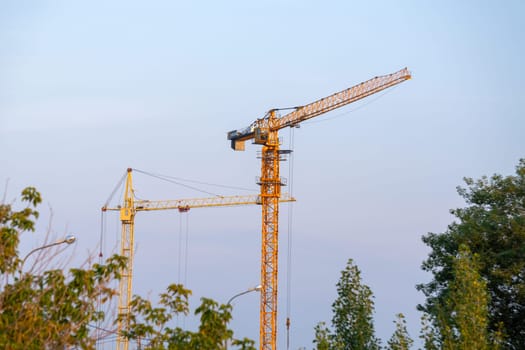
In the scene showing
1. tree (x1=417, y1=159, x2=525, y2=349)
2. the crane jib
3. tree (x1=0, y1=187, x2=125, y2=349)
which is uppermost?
the crane jib

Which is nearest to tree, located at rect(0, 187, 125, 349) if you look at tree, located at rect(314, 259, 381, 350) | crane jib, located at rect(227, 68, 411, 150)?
tree, located at rect(314, 259, 381, 350)

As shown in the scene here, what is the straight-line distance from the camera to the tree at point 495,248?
181ft

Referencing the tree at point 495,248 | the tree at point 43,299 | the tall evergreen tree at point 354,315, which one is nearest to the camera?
the tree at point 43,299

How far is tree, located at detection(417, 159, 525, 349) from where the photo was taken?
55.2 m

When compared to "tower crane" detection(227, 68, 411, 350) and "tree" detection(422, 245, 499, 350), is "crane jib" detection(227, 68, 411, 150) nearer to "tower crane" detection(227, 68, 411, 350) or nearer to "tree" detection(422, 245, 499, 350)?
"tower crane" detection(227, 68, 411, 350)

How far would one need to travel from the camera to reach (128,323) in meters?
24.1

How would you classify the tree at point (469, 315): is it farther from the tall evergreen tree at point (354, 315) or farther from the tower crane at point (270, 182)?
the tower crane at point (270, 182)

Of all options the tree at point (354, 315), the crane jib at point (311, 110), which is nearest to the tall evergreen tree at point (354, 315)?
the tree at point (354, 315)

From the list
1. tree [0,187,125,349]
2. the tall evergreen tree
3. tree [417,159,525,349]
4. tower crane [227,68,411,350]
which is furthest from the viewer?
tower crane [227,68,411,350]

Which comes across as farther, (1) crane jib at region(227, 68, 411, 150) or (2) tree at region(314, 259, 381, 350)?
(1) crane jib at region(227, 68, 411, 150)

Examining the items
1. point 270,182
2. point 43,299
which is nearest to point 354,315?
point 43,299

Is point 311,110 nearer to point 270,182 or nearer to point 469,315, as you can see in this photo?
point 270,182

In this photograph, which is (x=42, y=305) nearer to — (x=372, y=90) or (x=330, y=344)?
(x=330, y=344)

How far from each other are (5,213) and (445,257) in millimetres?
40122
